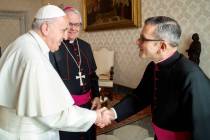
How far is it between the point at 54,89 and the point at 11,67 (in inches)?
12.2

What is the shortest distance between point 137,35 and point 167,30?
2692 mm

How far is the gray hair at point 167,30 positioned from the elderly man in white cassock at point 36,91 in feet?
2.06

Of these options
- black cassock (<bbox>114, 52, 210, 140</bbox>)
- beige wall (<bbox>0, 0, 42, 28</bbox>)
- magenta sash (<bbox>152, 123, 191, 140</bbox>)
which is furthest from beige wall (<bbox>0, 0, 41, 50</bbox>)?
magenta sash (<bbox>152, 123, 191, 140</bbox>)

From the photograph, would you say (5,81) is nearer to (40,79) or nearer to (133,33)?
(40,79)

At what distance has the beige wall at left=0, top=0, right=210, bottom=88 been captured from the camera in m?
3.50

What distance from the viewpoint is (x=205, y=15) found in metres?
3.44

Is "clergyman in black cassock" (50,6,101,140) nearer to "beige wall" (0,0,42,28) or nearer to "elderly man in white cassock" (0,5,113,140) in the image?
"elderly man in white cassock" (0,5,113,140)

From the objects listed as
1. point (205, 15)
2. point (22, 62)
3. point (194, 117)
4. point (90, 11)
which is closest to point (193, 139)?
point (194, 117)

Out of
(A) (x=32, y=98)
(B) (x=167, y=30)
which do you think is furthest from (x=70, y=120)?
(B) (x=167, y=30)

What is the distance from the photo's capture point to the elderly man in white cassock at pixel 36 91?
5.48 ft

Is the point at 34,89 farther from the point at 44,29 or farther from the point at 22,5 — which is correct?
the point at 22,5

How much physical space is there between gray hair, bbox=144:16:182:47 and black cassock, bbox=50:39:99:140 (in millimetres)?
1077

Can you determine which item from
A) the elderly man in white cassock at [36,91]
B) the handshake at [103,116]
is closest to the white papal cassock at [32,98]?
the elderly man in white cassock at [36,91]

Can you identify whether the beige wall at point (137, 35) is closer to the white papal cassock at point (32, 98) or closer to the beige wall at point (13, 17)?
the white papal cassock at point (32, 98)
